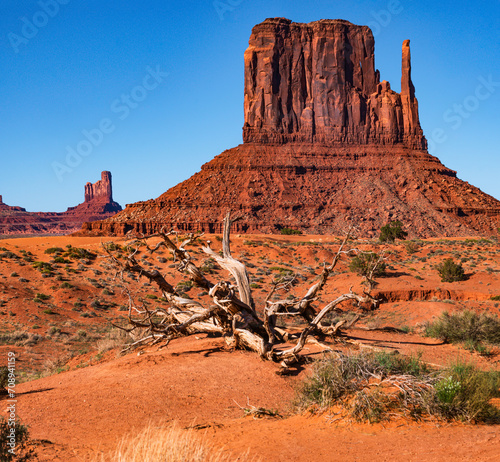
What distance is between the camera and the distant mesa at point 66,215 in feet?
511

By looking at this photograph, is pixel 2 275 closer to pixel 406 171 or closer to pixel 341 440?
pixel 341 440

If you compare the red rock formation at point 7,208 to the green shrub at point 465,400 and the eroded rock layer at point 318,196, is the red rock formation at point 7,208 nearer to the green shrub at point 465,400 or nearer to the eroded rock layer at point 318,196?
the eroded rock layer at point 318,196

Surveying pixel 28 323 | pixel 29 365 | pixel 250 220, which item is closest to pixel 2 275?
pixel 28 323

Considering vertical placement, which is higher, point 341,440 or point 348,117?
point 348,117

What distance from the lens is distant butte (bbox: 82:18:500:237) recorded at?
265 feet

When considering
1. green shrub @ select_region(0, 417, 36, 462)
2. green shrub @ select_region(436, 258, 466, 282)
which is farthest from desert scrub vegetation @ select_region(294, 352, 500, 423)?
green shrub @ select_region(436, 258, 466, 282)

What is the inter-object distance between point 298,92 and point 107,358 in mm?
100212

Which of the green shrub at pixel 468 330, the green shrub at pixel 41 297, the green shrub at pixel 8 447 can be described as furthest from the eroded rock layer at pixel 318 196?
the green shrub at pixel 8 447

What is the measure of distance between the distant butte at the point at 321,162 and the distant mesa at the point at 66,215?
85610 millimetres

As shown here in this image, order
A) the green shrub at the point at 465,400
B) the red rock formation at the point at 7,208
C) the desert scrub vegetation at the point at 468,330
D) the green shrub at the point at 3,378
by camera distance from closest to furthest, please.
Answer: the green shrub at the point at 465,400, the green shrub at the point at 3,378, the desert scrub vegetation at the point at 468,330, the red rock formation at the point at 7,208

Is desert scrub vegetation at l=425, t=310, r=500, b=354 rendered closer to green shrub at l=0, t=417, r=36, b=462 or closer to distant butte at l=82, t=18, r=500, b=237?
green shrub at l=0, t=417, r=36, b=462

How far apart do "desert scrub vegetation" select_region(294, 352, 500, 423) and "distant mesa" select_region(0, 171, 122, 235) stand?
159933 millimetres

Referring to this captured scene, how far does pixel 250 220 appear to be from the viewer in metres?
79.4

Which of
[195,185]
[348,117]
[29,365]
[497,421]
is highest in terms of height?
[348,117]
